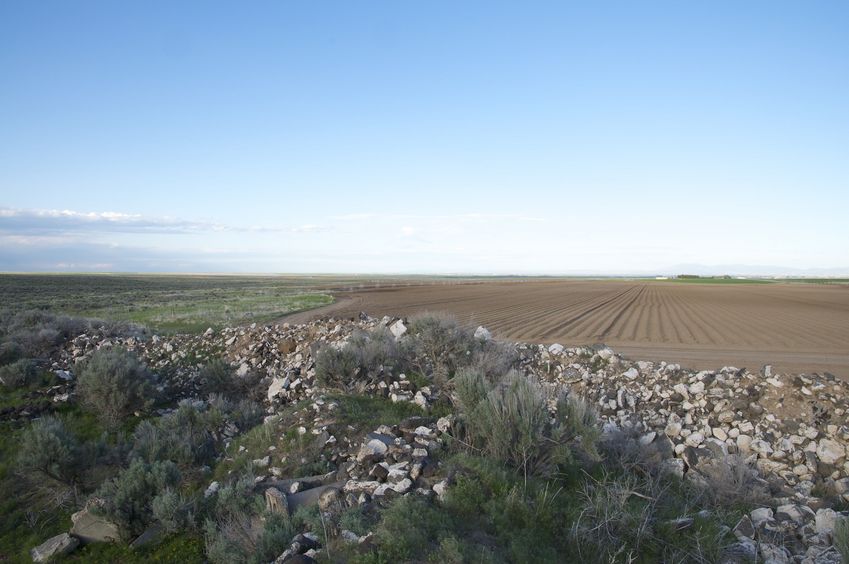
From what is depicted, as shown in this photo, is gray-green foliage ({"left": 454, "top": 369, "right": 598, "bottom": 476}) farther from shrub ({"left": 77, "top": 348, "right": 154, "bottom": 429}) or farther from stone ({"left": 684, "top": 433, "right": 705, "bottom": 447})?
shrub ({"left": 77, "top": 348, "right": 154, "bottom": 429})

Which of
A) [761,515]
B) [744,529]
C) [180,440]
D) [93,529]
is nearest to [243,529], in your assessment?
[93,529]

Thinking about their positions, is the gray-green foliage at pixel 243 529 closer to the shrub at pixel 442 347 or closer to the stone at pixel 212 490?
the stone at pixel 212 490

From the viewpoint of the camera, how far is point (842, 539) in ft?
16.7

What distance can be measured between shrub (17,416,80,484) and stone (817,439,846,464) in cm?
1109

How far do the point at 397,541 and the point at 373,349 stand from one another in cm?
599

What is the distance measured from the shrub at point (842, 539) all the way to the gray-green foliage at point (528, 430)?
98.8 inches

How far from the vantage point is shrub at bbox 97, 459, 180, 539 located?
5855 mm

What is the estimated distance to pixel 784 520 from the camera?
20.2ft

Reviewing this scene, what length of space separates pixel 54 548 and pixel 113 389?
4832mm

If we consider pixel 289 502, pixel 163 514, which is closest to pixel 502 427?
pixel 289 502

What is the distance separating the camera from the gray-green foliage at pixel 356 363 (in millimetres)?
9734

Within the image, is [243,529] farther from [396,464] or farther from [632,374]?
[632,374]

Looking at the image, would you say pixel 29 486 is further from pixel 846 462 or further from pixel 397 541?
pixel 846 462

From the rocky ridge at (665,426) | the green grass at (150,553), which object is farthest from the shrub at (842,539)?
the green grass at (150,553)
